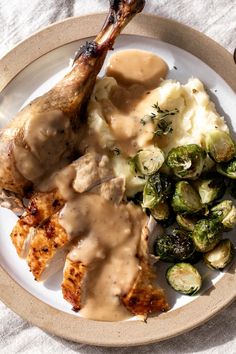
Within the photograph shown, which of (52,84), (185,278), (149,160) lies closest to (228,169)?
(149,160)

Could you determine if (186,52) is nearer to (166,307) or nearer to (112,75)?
(112,75)

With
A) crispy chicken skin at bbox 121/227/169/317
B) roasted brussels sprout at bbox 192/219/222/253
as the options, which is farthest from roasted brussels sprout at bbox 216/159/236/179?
crispy chicken skin at bbox 121/227/169/317

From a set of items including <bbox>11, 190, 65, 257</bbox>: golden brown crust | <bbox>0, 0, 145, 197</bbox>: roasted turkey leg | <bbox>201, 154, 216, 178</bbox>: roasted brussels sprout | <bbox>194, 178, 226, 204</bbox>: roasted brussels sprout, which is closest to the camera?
<bbox>0, 0, 145, 197</bbox>: roasted turkey leg

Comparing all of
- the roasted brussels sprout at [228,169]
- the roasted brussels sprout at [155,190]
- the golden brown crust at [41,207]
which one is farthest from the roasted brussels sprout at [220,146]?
the golden brown crust at [41,207]

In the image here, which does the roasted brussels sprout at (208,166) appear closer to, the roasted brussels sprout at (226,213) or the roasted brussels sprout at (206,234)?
the roasted brussels sprout at (226,213)

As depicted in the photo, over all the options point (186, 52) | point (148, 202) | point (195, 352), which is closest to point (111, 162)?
point (148, 202)

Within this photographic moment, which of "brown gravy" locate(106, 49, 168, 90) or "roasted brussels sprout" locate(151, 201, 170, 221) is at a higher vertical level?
"brown gravy" locate(106, 49, 168, 90)

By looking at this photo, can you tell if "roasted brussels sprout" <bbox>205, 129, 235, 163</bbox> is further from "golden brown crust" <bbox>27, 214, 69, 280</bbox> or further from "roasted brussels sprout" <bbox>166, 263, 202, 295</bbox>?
"golden brown crust" <bbox>27, 214, 69, 280</bbox>

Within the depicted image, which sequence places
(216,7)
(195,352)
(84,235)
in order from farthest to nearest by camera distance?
(216,7) < (195,352) < (84,235)
